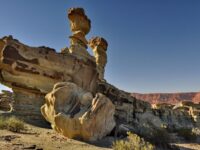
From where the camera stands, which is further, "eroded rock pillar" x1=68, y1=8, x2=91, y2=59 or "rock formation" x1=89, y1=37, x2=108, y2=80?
"rock formation" x1=89, y1=37, x2=108, y2=80

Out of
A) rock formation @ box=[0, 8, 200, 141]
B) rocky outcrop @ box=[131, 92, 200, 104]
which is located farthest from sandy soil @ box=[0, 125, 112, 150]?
rocky outcrop @ box=[131, 92, 200, 104]

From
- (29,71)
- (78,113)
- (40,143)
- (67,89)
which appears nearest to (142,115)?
(29,71)

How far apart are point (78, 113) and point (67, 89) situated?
144cm

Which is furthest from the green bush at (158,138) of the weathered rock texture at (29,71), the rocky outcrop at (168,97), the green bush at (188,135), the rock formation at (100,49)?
the rocky outcrop at (168,97)

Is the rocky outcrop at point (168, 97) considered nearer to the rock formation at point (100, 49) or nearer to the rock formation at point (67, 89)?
the rock formation at point (100, 49)

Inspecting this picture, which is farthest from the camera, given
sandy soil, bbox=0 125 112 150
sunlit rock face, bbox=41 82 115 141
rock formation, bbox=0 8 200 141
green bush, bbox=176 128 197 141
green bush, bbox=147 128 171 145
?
green bush, bbox=176 128 197 141

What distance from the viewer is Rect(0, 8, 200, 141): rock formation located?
10.0 meters

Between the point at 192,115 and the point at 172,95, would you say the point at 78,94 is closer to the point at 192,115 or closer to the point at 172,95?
the point at 192,115

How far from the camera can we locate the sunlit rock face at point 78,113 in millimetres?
9656

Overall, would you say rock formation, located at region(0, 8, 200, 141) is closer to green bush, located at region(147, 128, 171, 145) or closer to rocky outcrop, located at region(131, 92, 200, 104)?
green bush, located at region(147, 128, 171, 145)

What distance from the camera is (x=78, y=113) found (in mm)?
10242

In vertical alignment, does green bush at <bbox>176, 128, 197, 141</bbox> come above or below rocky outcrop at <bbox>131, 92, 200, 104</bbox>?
below

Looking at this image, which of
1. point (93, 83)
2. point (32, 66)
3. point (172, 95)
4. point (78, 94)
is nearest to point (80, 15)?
point (93, 83)

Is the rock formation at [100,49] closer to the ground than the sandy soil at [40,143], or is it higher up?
higher up
